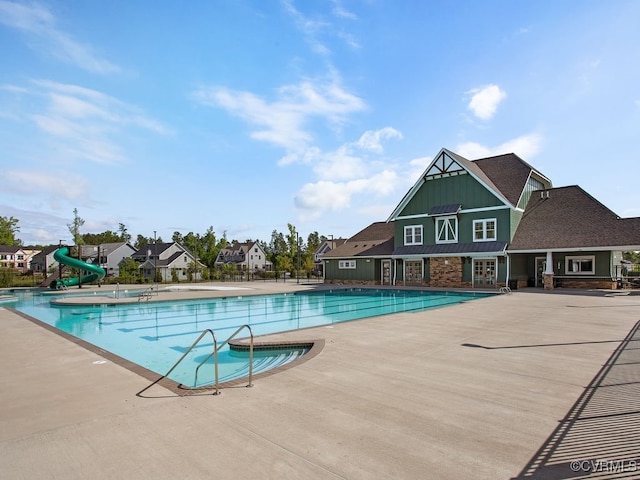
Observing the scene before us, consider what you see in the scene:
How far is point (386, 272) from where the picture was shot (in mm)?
32406

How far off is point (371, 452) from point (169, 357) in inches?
309

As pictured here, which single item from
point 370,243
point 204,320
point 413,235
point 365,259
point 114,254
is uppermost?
point 413,235

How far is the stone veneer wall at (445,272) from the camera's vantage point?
27625 millimetres

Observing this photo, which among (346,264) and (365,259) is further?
(346,264)

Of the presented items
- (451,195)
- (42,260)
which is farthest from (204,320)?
(42,260)

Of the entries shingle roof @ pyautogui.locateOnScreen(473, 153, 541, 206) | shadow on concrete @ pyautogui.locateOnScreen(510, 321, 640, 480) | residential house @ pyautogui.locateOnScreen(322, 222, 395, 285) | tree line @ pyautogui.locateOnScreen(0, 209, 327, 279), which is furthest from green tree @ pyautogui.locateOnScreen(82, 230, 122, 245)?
shadow on concrete @ pyautogui.locateOnScreen(510, 321, 640, 480)

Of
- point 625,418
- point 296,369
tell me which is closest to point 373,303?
point 296,369

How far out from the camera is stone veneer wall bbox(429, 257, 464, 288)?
27625mm

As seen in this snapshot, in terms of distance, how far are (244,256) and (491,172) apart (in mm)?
56214

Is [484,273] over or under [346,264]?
under

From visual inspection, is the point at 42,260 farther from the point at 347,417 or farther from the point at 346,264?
the point at 347,417

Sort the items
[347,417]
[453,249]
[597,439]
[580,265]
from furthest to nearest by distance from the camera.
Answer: [453,249] → [580,265] → [347,417] → [597,439]

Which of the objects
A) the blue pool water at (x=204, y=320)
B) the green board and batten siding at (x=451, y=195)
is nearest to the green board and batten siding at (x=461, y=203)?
the green board and batten siding at (x=451, y=195)

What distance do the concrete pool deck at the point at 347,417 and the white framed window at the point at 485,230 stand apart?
19294mm
